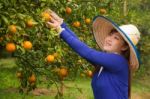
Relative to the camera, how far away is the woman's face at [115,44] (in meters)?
3.37

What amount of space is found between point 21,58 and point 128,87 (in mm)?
1349

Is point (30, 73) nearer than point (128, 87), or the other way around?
point (128, 87)

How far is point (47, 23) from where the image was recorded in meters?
3.54

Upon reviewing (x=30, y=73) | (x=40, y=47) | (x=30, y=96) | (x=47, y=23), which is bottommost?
(x=30, y=96)

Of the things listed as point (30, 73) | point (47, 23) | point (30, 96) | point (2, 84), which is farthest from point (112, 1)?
point (2, 84)

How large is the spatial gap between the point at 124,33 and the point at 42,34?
809 millimetres

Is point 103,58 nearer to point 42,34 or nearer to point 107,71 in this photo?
point 107,71

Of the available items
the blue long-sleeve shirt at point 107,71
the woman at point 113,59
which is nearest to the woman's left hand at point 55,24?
the woman at point 113,59

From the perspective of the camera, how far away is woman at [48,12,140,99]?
10.9 ft

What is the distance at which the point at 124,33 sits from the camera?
10.9 feet

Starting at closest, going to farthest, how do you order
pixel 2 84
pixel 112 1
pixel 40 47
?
1. pixel 40 47
2. pixel 112 1
3. pixel 2 84

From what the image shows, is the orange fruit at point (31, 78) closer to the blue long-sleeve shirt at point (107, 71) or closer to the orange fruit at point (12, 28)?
the blue long-sleeve shirt at point (107, 71)

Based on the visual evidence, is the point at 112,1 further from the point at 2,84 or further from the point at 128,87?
the point at 2,84

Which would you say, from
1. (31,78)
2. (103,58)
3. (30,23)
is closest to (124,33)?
(103,58)
